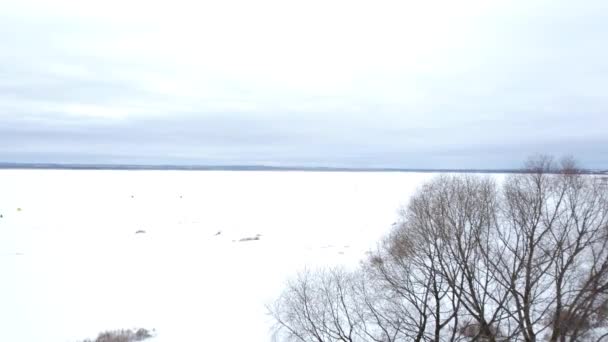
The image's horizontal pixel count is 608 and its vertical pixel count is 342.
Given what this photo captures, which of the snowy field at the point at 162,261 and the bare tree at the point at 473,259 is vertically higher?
the bare tree at the point at 473,259

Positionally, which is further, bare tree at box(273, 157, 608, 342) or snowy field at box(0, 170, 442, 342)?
snowy field at box(0, 170, 442, 342)

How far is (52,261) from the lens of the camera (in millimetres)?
22484

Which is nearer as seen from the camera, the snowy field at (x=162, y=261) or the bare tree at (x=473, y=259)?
the bare tree at (x=473, y=259)

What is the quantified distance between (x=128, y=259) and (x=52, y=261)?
3.93 metres

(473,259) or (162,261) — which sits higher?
(473,259)

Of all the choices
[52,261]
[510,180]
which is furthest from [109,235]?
[510,180]

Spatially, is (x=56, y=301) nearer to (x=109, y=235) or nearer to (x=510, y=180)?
(x=109, y=235)

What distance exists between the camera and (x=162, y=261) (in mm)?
23172

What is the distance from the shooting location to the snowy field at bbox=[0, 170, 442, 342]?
1512 cm

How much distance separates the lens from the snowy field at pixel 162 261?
49.6ft

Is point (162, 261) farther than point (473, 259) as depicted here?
Yes

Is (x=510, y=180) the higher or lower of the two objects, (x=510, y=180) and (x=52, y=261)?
the higher

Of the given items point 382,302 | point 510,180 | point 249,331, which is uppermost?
point 510,180

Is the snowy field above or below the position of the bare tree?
below
